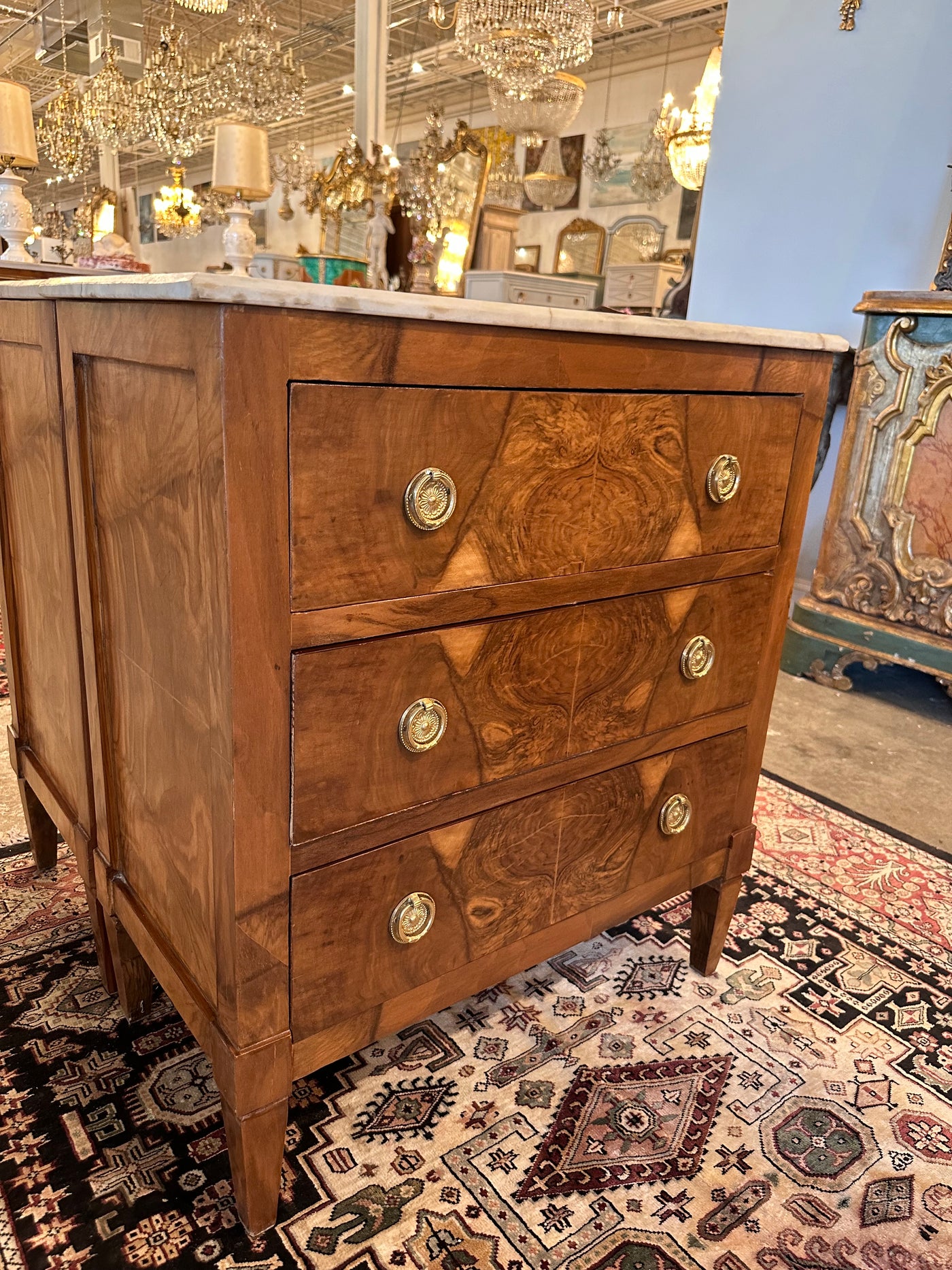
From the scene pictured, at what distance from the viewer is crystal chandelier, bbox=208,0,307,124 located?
572 centimetres

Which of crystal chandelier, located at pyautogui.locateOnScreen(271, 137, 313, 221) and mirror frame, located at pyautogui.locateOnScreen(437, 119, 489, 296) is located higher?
crystal chandelier, located at pyautogui.locateOnScreen(271, 137, 313, 221)

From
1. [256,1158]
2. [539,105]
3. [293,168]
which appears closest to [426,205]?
[256,1158]

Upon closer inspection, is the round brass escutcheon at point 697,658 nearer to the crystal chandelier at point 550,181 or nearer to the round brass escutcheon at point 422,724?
the round brass escutcheon at point 422,724

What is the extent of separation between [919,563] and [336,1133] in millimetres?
2515

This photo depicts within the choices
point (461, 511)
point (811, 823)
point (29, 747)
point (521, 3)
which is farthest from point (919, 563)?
point (521, 3)

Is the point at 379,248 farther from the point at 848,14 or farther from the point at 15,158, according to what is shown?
the point at 848,14

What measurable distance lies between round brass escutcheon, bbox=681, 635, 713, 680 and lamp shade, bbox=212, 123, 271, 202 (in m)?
2.12

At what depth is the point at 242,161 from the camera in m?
2.68

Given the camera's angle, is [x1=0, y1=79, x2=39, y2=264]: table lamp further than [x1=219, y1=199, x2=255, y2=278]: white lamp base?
No

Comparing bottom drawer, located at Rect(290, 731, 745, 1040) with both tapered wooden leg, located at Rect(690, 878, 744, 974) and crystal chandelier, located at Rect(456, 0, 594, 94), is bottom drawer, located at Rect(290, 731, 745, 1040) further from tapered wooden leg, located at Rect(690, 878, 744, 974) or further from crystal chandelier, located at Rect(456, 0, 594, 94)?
crystal chandelier, located at Rect(456, 0, 594, 94)

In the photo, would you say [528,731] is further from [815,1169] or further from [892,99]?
[892,99]

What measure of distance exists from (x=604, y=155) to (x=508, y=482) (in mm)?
8991

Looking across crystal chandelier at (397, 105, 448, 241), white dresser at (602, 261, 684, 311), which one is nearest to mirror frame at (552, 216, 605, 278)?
white dresser at (602, 261, 684, 311)

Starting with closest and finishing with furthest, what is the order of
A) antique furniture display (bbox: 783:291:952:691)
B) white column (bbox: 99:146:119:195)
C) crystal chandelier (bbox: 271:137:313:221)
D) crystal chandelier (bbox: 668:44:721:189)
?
antique furniture display (bbox: 783:291:952:691) < crystal chandelier (bbox: 668:44:721:189) < crystal chandelier (bbox: 271:137:313:221) < white column (bbox: 99:146:119:195)
